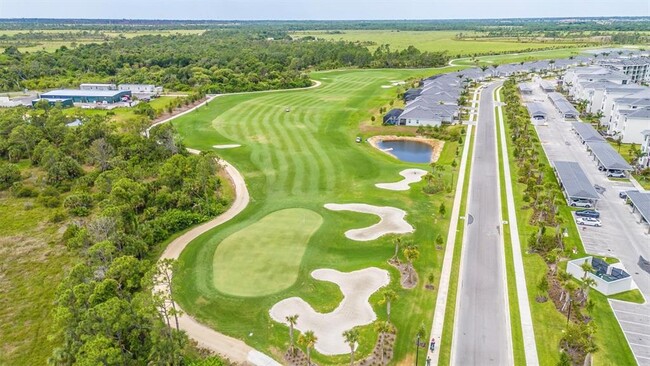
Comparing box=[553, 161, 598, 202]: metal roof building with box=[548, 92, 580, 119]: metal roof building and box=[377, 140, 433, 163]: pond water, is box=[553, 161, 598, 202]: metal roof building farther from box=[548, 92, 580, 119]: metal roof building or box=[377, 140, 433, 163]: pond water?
box=[548, 92, 580, 119]: metal roof building

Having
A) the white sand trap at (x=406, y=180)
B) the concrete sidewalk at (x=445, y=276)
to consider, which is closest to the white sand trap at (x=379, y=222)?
the concrete sidewalk at (x=445, y=276)

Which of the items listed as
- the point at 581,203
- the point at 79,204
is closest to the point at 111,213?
the point at 79,204

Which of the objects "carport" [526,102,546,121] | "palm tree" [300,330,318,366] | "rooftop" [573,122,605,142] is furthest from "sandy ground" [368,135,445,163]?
"palm tree" [300,330,318,366]

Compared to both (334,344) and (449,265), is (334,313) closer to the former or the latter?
(334,344)

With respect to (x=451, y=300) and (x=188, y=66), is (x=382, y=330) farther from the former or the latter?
(x=188, y=66)

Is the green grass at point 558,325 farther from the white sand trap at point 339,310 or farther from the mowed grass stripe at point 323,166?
the mowed grass stripe at point 323,166
